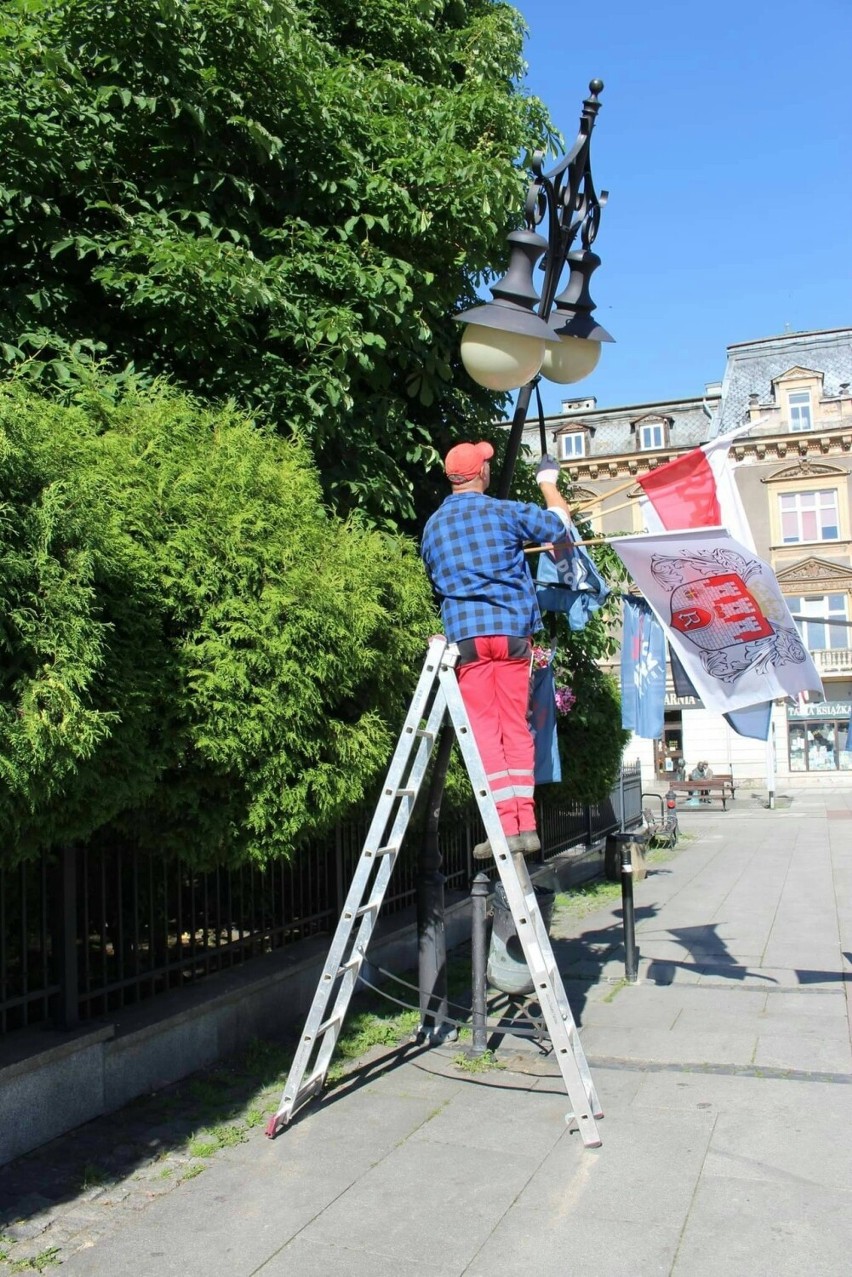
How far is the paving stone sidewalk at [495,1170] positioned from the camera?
3.44 meters

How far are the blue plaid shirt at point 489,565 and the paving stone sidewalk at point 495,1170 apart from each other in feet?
7.40

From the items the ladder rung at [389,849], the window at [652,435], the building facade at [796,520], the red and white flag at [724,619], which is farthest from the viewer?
the window at [652,435]

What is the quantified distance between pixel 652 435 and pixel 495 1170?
1573 inches

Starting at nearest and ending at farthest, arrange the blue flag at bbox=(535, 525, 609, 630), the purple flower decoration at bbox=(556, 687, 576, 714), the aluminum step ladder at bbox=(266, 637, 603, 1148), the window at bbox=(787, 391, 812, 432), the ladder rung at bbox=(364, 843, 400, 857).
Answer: the aluminum step ladder at bbox=(266, 637, 603, 1148) → the ladder rung at bbox=(364, 843, 400, 857) → the blue flag at bbox=(535, 525, 609, 630) → the purple flower decoration at bbox=(556, 687, 576, 714) → the window at bbox=(787, 391, 812, 432)

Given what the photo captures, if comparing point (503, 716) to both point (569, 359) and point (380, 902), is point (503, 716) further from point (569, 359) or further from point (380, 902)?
point (569, 359)

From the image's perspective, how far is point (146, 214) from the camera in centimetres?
650

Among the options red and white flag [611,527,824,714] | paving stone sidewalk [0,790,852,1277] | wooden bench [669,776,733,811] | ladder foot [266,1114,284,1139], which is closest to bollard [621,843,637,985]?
paving stone sidewalk [0,790,852,1277]

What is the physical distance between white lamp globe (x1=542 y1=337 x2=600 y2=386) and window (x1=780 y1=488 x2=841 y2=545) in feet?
112

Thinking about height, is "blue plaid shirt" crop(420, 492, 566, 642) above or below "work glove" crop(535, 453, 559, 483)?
below

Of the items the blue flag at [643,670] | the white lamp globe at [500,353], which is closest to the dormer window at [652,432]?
the blue flag at [643,670]

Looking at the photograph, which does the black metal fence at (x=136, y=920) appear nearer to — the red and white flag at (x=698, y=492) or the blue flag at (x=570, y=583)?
the blue flag at (x=570, y=583)

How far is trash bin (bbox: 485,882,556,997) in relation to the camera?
5.17 metres

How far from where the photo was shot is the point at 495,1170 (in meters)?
4.09

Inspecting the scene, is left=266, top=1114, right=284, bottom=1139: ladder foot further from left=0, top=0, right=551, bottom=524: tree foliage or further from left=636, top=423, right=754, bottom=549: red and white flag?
left=0, top=0, right=551, bottom=524: tree foliage
